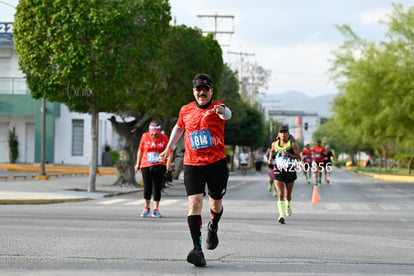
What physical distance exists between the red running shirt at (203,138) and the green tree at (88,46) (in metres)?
14.6

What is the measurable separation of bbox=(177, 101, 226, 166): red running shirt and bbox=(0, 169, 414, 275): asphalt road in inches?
46.9

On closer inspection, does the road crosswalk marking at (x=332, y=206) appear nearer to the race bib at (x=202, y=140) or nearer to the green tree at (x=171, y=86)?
the green tree at (x=171, y=86)

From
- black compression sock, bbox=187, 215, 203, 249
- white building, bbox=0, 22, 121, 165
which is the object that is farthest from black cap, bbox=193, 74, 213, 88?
white building, bbox=0, 22, 121, 165

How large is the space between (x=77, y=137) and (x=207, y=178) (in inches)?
1676

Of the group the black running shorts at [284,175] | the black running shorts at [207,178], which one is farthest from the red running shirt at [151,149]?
the black running shorts at [207,178]

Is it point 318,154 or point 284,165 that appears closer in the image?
point 284,165

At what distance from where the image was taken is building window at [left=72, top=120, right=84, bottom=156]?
49.9 metres

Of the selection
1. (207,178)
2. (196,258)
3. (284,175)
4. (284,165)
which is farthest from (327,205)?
(196,258)

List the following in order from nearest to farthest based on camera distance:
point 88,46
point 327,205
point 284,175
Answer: point 284,175 → point 327,205 → point 88,46

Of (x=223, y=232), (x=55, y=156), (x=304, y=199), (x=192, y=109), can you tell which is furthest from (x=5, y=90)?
(x=192, y=109)

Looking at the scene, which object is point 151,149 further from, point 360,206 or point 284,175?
point 360,206

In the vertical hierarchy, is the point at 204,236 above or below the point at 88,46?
below

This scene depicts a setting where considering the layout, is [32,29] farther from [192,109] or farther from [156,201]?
[192,109]

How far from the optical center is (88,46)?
23.0 meters
